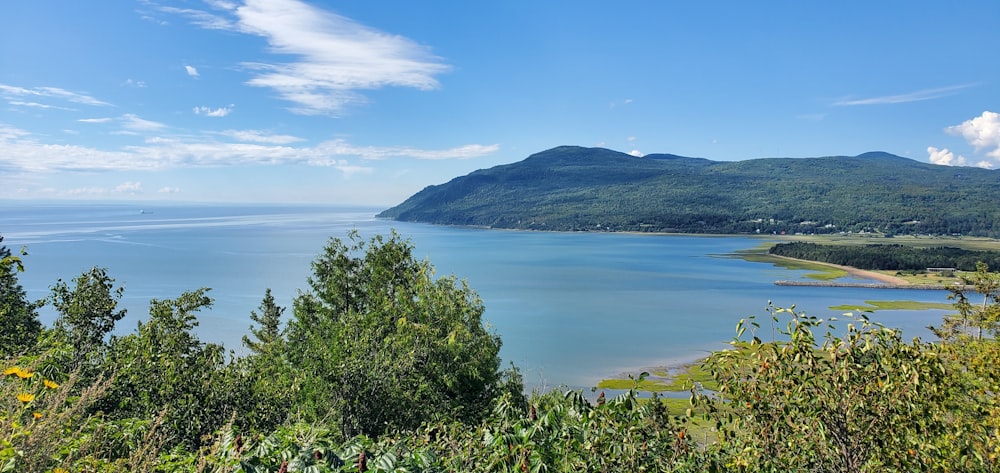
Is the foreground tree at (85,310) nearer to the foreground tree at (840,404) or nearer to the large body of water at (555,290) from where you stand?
the foreground tree at (840,404)

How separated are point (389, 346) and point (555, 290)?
56.0m

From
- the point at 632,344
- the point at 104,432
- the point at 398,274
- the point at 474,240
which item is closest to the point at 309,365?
the point at 104,432

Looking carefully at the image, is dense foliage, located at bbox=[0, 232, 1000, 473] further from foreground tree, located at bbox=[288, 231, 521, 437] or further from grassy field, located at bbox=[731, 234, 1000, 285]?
grassy field, located at bbox=[731, 234, 1000, 285]

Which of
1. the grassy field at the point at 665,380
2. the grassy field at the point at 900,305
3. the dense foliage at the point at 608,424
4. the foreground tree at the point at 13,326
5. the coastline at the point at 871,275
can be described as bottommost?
the grassy field at the point at 665,380

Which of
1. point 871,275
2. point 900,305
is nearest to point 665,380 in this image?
point 900,305

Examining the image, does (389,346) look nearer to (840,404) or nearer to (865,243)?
(840,404)

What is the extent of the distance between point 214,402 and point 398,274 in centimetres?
1078

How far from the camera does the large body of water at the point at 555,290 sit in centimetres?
4050

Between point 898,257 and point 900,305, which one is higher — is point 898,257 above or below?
above

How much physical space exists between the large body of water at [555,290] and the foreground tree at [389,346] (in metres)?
11.5

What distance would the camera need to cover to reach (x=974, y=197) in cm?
18025

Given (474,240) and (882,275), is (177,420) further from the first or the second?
(474,240)

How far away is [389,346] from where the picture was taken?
490 inches

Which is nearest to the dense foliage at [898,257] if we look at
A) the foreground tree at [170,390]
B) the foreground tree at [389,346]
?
the foreground tree at [389,346]
